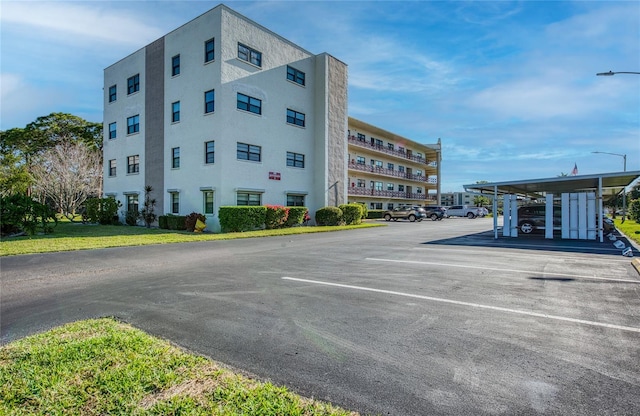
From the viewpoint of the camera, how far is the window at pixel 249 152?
2178 cm

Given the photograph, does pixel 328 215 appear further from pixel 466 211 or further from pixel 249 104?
pixel 466 211

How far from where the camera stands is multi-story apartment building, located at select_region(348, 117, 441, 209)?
39.9 m

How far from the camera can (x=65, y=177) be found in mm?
34469

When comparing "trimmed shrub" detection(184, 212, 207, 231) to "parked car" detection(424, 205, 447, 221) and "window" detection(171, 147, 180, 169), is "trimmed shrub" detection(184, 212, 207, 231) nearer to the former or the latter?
"window" detection(171, 147, 180, 169)

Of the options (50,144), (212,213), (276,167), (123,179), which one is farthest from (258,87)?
(50,144)

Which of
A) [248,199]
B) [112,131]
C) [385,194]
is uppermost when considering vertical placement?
[112,131]

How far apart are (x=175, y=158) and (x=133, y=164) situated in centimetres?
598

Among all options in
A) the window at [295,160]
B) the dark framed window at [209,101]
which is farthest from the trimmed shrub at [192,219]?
the window at [295,160]

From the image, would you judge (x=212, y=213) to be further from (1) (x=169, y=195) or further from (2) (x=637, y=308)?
(2) (x=637, y=308)

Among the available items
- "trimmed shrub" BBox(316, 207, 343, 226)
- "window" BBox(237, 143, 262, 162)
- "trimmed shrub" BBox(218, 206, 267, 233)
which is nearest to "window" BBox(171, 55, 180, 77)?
"window" BBox(237, 143, 262, 162)

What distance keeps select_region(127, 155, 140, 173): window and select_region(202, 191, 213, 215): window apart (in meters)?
8.77

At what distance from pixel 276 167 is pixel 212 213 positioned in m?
5.64

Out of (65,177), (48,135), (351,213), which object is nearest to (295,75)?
(351,213)

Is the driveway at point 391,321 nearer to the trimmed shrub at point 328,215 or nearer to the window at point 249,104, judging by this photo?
the window at point 249,104
